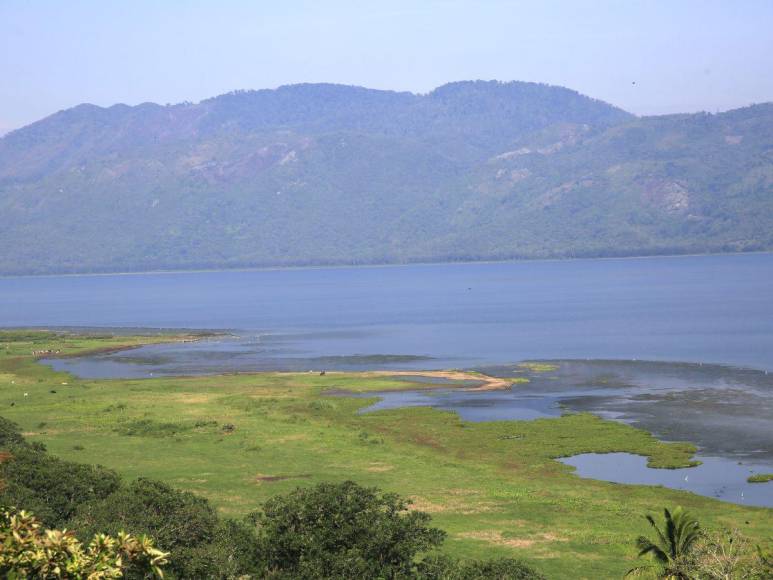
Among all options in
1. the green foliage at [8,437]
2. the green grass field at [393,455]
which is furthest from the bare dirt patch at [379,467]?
the green foliage at [8,437]

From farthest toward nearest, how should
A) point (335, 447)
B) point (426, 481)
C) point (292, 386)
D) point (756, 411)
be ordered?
point (292, 386) → point (756, 411) → point (335, 447) → point (426, 481)

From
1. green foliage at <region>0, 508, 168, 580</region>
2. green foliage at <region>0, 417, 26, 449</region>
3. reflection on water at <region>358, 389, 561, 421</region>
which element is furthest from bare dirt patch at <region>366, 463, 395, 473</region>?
green foliage at <region>0, 508, 168, 580</region>

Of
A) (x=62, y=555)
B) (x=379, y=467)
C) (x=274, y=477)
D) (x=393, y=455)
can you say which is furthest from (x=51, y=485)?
(x=393, y=455)

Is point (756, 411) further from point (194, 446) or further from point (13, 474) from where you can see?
point (13, 474)

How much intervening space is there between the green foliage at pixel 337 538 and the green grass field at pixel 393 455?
10487 mm

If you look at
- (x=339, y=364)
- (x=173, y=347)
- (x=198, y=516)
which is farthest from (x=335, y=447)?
(x=173, y=347)

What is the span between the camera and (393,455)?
67500 mm

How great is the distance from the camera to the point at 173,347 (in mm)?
155875

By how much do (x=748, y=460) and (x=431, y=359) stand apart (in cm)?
7145

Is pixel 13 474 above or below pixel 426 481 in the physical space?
above

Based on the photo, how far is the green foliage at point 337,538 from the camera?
33594 mm

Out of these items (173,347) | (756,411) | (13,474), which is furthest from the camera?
(173,347)

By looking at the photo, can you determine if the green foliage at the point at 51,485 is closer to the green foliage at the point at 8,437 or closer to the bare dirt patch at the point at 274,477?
the green foliage at the point at 8,437

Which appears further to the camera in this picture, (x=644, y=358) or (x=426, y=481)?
(x=644, y=358)
